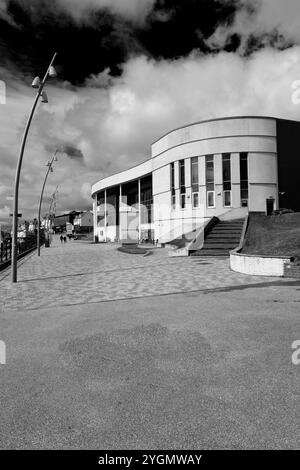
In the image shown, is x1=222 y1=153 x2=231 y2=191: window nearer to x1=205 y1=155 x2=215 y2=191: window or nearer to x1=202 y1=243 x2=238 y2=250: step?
x1=205 y1=155 x2=215 y2=191: window

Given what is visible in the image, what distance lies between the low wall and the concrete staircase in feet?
23.4

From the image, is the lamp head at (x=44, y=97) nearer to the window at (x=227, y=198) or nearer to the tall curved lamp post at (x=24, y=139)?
the tall curved lamp post at (x=24, y=139)

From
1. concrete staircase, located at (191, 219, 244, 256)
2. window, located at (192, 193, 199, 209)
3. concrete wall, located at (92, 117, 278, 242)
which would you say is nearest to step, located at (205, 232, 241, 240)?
concrete staircase, located at (191, 219, 244, 256)

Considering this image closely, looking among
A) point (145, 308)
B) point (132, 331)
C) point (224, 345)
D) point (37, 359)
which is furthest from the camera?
point (145, 308)

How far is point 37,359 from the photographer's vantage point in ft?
15.7

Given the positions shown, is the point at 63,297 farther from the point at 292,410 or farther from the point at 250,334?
the point at 292,410

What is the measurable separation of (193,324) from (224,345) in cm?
128

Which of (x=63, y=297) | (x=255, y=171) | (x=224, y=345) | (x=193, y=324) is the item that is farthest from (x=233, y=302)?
(x=255, y=171)

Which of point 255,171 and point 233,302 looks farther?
point 255,171

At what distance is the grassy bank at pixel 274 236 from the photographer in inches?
539

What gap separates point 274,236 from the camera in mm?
16938

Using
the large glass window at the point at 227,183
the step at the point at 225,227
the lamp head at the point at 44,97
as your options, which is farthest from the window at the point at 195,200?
the lamp head at the point at 44,97
